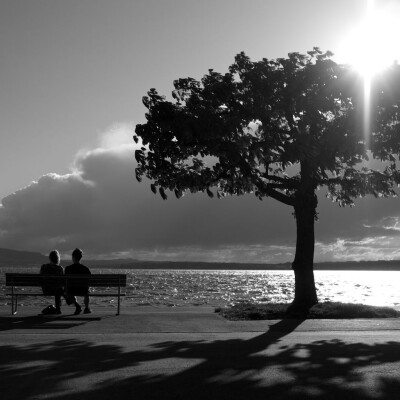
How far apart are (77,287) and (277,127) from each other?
6.68 metres

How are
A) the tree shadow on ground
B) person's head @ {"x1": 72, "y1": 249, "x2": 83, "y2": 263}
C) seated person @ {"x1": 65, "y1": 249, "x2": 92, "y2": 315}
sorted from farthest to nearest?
1. person's head @ {"x1": 72, "y1": 249, "x2": 83, "y2": 263}
2. seated person @ {"x1": 65, "y1": 249, "x2": 92, "y2": 315}
3. the tree shadow on ground

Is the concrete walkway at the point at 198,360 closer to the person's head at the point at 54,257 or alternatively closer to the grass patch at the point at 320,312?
the grass patch at the point at 320,312

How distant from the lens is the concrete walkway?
22.4 ft

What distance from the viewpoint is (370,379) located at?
294 inches

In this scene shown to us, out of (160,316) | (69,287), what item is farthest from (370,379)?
(69,287)

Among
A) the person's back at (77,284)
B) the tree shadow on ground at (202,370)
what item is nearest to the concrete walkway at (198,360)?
the tree shadow on ground at (202,370)

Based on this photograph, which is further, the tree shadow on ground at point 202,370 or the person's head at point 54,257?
the person's head at point 54,257

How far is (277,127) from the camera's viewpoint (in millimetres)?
16938

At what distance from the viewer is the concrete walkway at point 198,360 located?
6.82 m

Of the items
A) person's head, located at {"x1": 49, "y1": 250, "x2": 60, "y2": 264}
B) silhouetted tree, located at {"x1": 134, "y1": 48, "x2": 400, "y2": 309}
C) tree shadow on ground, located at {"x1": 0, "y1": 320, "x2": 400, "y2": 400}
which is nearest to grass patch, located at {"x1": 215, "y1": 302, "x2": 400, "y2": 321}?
silhouetted tree, located at {"x1": 134, "y1": 48, "x2": 400, "y2": 309}

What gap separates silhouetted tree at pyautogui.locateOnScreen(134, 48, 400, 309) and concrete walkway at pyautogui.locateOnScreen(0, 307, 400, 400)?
449 cm

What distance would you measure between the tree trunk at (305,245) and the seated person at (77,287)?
5.86 metres

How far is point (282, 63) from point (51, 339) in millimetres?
10050

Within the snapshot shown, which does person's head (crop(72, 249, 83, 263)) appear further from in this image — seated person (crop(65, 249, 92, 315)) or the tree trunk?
the tree trunk
